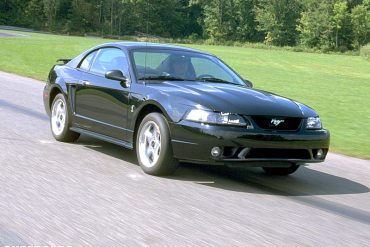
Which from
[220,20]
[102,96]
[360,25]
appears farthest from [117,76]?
[220,20]

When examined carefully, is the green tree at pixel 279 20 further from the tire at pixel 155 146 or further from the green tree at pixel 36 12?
the tire at pixel 155 146

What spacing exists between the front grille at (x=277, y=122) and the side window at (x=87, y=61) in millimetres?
2975

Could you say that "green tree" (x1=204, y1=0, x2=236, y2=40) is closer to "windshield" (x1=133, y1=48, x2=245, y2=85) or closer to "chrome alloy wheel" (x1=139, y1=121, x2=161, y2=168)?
"windshield" (x1=133, y1=48, x2=245, y2=85)

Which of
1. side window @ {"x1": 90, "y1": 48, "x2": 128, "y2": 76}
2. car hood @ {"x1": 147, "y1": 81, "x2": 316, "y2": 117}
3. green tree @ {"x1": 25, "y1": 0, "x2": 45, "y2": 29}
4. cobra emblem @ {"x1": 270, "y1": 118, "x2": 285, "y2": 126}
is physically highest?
side window @ {"x1": 90, "y1": 48, "x2": 128, "y2": 76}

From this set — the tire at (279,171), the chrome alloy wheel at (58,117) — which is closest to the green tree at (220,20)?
the chrome alloy wheel at (58,117)

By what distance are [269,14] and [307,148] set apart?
117 m

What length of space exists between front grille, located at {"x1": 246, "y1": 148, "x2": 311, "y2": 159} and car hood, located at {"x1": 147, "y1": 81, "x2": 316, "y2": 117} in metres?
0.38

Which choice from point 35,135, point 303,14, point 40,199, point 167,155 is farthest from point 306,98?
point 303,14

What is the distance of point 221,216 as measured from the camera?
5258mm

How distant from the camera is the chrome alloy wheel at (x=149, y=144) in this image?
682 centimetres

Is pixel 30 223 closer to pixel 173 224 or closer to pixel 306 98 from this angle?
pixel 173 224

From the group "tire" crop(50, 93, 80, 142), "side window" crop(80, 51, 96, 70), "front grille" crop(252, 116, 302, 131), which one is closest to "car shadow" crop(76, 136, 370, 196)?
"front grille" crop(252, 116, 302, 131)

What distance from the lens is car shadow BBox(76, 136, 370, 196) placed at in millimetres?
6633

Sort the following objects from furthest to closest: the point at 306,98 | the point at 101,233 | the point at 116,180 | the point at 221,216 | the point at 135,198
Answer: the point at 306,98
the point at 116,180
the point at 135,198
the point at 221,216
the point at 101,233
